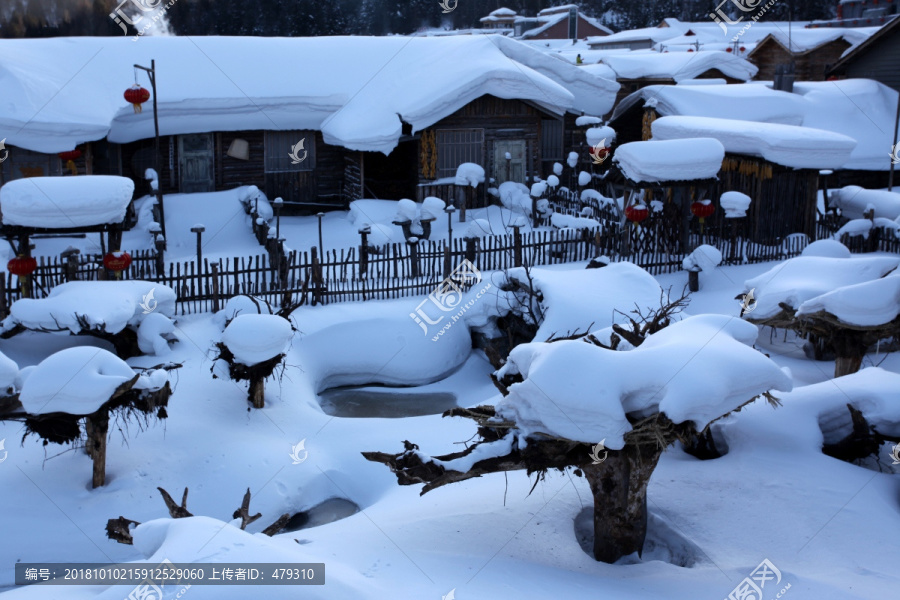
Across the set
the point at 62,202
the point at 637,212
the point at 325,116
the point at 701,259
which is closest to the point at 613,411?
the point at 62,202

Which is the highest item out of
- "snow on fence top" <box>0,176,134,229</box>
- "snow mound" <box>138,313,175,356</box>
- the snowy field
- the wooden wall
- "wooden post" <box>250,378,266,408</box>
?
the wooden wall

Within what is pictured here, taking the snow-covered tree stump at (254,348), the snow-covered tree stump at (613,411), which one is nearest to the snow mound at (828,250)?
the snow-covered tree stump at (613,411)

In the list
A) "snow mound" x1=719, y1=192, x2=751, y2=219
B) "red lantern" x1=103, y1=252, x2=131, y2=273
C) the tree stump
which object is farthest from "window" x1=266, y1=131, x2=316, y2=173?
the tree stump

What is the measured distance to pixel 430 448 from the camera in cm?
1124

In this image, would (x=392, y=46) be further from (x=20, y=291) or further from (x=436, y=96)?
(x=20, y=291)

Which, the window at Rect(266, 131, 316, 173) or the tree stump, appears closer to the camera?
the tree stump

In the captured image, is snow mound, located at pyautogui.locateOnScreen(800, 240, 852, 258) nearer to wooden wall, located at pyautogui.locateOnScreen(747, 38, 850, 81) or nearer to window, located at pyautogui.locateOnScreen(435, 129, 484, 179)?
window, located at pyautogui.locateOnScreen(435, 129, 484, 179)

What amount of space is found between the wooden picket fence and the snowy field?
4.73 ft

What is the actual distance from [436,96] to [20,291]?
1134 cm

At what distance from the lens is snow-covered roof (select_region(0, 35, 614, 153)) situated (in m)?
20.0

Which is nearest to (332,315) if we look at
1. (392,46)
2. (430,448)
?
(430,448)

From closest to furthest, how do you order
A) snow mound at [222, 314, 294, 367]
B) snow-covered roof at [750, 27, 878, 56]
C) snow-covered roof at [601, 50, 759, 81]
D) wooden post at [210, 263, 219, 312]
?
snow mound at [222, 314, 294, 367]
wooden post at [210, 263, 219, 312]
snow-covered roof at [601, 50, 759, 81]
snow-covered roof at [750, 27, 878, 56]

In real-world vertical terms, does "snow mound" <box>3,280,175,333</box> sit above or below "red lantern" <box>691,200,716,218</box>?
below

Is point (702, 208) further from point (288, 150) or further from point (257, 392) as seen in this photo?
point (288, 150)
